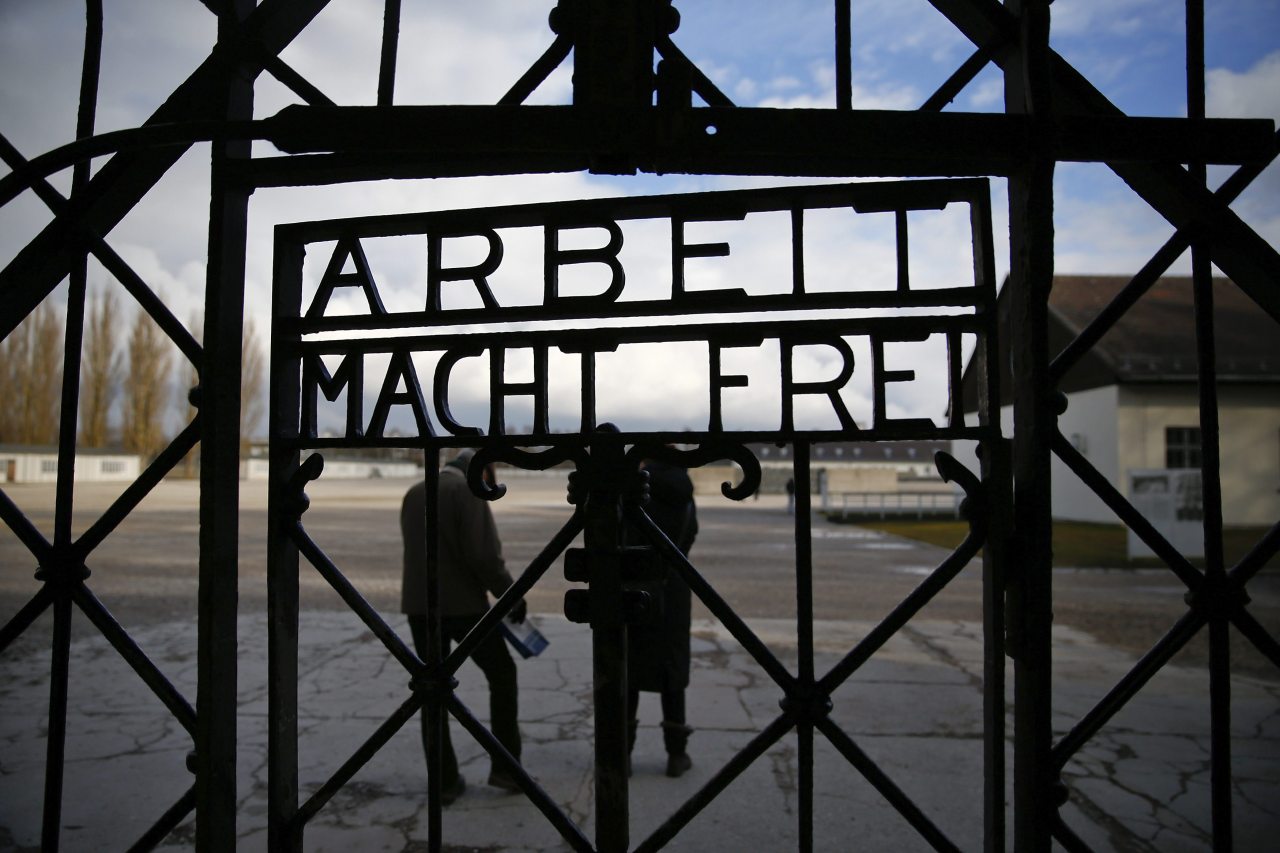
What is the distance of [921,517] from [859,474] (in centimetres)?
1844

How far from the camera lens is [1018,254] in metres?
1.53

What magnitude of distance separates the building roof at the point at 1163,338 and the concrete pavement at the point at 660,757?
15.3 metres

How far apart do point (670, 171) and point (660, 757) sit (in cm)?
338

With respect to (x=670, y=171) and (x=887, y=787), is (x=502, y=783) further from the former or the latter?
(x=670, y=171)

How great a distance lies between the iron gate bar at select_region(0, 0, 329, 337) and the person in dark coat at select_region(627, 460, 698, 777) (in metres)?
2.53

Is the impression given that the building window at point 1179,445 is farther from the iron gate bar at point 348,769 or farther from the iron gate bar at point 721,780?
the iron gate bar at point 348,769

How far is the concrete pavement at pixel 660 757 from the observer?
3.24 metres

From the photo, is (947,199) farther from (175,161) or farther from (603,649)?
(175,161)

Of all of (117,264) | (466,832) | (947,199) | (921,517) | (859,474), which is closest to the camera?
(947,199)

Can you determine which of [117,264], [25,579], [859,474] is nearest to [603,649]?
[117,264]

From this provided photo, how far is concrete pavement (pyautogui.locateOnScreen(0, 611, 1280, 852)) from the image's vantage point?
3236 millimetres

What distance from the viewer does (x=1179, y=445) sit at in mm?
19922

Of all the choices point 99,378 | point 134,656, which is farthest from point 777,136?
point 99,378

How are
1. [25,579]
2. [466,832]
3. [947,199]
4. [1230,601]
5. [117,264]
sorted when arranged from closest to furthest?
[1230,601] < [947,199] < [117,264] < [466,832] < [25,579]
